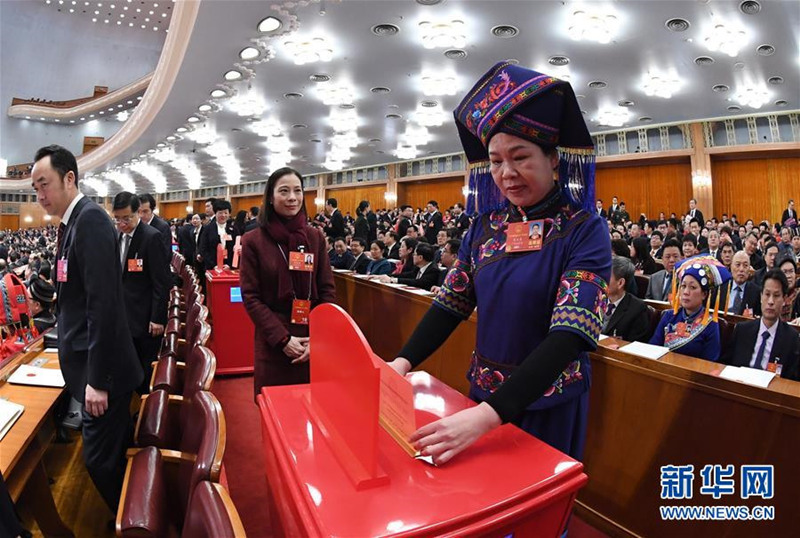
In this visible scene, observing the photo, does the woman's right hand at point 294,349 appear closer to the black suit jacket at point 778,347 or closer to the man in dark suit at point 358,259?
the black suit jacket at point 778,347

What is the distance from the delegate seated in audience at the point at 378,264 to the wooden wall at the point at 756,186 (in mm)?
9694

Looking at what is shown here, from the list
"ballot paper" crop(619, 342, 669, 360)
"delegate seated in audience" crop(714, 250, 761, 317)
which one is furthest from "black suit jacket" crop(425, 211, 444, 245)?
"ballot paper" crop(619, 342, 669, 360)

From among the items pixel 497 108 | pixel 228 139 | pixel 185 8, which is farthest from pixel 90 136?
pixel 497 108

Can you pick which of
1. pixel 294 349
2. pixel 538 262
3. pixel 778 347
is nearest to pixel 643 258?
pixel 778 347

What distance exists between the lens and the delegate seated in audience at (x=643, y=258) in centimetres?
562

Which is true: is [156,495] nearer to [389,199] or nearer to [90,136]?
[389,199]

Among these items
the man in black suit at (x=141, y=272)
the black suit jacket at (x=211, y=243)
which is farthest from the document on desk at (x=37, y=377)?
the black suit jacket at (x=211, y=243)

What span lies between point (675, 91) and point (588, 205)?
9.09 metres

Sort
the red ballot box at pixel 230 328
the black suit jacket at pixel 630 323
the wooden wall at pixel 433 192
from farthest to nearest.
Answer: the wooden wall at pixel 433 192, the red ballot box at pixel 230 328, the black suit jacket at pixel 630 323

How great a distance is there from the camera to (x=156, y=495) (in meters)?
1.13

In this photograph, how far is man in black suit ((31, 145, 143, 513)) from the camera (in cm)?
165

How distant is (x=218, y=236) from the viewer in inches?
216

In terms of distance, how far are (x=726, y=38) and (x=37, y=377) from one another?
24.3 ft

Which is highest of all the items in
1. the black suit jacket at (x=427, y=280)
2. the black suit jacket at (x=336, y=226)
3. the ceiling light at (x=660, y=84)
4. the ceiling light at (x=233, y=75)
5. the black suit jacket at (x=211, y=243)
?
the ceiling light at (x=233, y=75)
